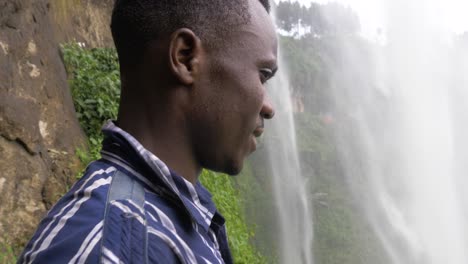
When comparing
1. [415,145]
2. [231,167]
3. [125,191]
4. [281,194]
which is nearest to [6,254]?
[231,167]

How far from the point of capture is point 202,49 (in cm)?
116

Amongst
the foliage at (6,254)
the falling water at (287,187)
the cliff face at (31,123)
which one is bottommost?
the falling water at (287,187)

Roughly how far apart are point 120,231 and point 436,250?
18.5 metres

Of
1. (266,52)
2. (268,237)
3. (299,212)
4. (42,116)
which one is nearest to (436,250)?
(299,212)

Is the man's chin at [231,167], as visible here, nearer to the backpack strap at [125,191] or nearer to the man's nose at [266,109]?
the man's nose at [266,109]

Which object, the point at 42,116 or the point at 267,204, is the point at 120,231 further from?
the point at 267,204

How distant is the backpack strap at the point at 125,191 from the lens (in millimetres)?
951

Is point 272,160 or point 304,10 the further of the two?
point 304,10

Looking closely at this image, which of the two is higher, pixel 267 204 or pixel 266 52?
pixel 266 52

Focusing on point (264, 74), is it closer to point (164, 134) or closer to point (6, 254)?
point (164, 134)

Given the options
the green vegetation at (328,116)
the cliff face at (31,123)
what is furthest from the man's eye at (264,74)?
the green vegetation at (328,116)

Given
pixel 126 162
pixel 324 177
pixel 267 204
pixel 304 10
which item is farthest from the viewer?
pixel 304 10

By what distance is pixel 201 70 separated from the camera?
1150 mm

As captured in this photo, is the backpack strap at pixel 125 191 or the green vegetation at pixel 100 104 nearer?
the backpack strap at pixel 125 191
